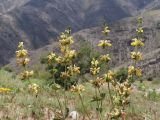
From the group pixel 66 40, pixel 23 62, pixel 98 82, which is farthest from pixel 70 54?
pixel 23 62

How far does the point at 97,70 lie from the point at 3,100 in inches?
196

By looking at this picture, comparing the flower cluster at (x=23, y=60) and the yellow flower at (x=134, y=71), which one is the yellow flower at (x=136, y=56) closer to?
the yellow flower at (x=134, y=71)

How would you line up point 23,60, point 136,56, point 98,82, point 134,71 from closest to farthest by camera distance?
1. point 134,71
2. point 136,56
3. point 98,82
4. point 23,60

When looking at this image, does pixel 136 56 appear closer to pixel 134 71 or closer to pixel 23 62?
pixel 134 71

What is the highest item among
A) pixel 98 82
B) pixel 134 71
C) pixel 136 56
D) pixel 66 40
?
pixel 66 40

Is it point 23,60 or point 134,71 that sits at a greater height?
point 23,60

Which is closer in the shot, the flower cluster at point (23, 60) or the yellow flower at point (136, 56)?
the yellow flower at point (136, 56)

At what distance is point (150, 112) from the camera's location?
10.9m

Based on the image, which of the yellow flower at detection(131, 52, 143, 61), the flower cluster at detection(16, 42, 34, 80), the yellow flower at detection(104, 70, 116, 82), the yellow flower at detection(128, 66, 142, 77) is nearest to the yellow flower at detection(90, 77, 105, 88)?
the yellow flower at detection(104, 70, 116, 82)

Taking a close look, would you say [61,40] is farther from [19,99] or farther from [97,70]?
[19,99]

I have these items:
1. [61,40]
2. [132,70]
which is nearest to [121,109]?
[132,70]

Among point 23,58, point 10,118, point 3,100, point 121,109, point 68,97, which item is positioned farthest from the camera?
point 68,97

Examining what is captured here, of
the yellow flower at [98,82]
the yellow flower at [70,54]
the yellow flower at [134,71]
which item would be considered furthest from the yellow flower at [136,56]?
the yellow flower at [70,54]

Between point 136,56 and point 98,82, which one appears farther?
point 98,82
